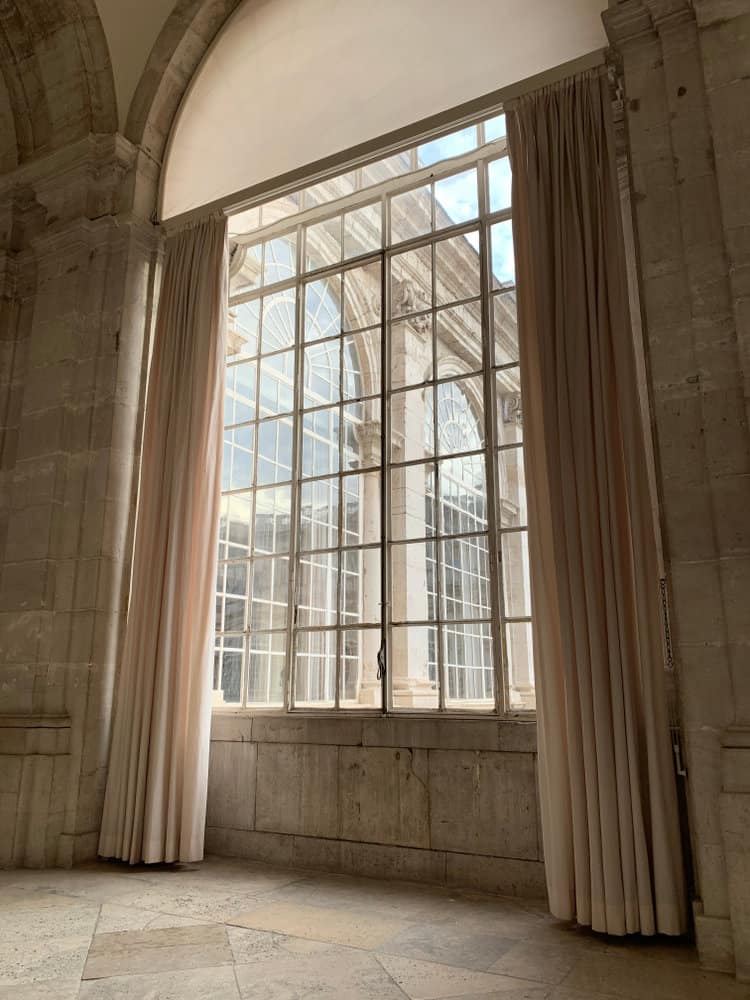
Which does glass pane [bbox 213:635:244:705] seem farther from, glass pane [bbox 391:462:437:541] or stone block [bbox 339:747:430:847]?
glass pane [bbox 391:462:437:541]

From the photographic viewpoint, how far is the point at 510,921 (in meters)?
3.69

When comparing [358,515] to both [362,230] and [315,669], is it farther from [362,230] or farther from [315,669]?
[362,230]

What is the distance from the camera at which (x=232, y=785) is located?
521 cm

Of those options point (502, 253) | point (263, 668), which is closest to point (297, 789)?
point (263, 668)

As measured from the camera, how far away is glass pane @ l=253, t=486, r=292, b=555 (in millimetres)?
5902

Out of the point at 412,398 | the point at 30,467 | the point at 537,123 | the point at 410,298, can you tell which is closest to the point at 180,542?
the point at 30,467

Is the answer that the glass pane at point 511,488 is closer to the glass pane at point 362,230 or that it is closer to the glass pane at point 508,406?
the glass pane at point 508,406

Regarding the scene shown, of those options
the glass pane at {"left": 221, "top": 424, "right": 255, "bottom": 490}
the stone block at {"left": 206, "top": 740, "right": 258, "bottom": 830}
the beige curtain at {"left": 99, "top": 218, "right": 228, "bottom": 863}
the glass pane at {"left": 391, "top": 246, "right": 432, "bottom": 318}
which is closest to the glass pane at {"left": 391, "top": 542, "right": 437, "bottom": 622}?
the beige curtain at {"left": 99, "top": 218, "right": 228, "bottom": 863}

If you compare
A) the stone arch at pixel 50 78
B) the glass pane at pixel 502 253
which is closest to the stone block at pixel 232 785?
the glass pane at pixel 502 253

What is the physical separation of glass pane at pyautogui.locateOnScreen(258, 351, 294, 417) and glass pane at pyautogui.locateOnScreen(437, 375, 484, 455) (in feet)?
4.88

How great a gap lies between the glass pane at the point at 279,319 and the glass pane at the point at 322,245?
1.06 feet

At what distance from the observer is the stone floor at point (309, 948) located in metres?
2.83

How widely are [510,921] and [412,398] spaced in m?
3.39

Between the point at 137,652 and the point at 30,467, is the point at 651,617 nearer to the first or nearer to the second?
the point at 137,652
